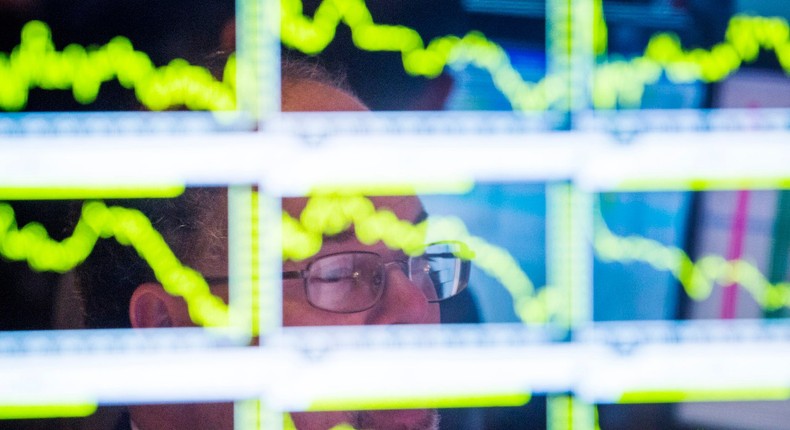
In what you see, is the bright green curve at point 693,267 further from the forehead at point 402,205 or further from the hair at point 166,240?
the hair at point 166,240

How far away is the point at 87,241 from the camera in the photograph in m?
0.89

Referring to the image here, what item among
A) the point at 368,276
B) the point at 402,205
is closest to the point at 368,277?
the point at 368,276

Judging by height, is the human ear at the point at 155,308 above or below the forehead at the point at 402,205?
below

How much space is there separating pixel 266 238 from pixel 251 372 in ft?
0.63

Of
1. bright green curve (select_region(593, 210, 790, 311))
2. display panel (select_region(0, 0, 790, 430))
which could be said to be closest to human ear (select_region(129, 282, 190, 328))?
display panel (select_region(0, 0, 790, 430))

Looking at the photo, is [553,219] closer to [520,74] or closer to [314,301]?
[520,74]

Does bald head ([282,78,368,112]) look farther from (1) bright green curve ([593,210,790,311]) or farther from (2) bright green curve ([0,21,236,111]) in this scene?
(1) bright green curve ([593,210,790,311])

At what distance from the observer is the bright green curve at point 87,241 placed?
0.88 meters

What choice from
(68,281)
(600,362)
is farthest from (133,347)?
(600,362)

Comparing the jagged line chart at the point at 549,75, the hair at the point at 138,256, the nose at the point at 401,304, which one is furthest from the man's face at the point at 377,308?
the jagged line chart at the point at 549,75

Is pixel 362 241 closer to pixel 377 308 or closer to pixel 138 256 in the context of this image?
pixel 377 308

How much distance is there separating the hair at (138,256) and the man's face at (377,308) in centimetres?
10

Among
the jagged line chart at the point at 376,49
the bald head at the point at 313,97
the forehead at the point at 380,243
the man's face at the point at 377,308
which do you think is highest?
the jagged line chart at the point at 376,49

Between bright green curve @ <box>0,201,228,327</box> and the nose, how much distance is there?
0.29m
